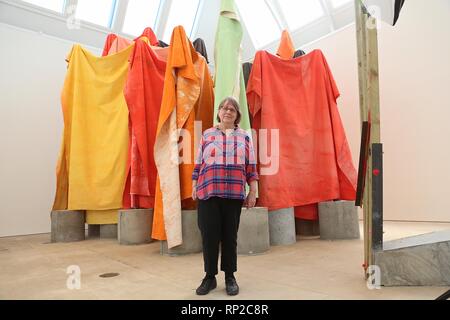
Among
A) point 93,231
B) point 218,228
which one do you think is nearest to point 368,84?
point 218,228

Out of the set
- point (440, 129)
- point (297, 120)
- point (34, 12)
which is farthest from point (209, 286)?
point (34, 12)

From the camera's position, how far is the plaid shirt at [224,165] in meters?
1.92

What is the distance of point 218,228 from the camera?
1.94 metres

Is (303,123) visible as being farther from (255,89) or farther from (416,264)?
(416,264)

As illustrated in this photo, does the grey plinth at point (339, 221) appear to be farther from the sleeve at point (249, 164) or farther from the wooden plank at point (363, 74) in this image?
the sleeve at point (249, 164)

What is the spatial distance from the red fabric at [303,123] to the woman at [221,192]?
1.70 m

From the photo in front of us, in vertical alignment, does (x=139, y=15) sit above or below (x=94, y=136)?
above

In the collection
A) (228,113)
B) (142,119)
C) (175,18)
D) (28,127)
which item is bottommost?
(228,113)

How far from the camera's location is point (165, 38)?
7.14 metres

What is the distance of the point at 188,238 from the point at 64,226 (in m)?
1.91

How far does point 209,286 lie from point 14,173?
4.31m

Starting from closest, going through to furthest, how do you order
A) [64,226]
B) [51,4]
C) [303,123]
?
[303,123] < [64,226] < [51,4]
